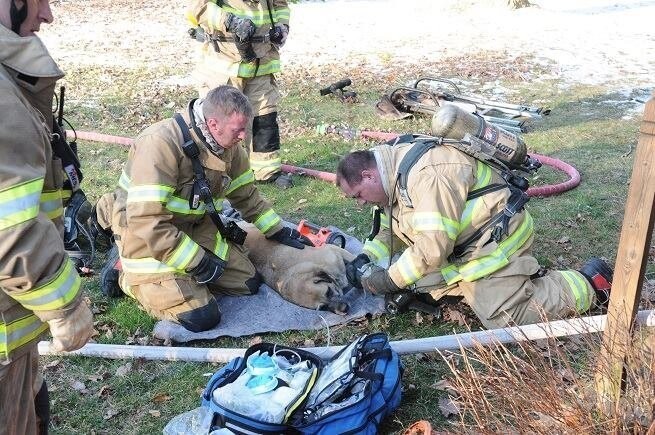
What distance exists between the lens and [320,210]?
666 centimetres

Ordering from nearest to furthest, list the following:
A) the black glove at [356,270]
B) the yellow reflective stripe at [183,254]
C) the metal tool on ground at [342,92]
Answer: the yellow reflective stripe at [183,254], the black glove at [356,270], the metal tool on ground at [342,92]

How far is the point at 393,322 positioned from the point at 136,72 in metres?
9.10

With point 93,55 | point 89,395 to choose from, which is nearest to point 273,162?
point 89,395

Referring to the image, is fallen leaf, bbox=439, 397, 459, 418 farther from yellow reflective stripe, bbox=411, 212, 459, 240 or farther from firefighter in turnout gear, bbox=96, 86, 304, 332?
firefighter in turnout gear, bbox=96, 86, 304, 332

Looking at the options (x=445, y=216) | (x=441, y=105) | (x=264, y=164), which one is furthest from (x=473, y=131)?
(x=441, y=105)

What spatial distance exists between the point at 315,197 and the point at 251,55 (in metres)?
1.72

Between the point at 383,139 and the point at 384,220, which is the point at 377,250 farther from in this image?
the point at 383,139

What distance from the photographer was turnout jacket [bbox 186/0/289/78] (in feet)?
22.7

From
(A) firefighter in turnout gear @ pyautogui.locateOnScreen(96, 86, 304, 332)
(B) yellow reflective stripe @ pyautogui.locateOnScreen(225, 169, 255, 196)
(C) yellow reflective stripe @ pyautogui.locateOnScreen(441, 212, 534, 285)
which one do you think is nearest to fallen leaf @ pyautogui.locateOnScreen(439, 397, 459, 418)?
(C) yellow reflective stripe @ pyautogui.locateOnScreen(441, 212, 534, 285)

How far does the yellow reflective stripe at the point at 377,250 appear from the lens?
5102 mm

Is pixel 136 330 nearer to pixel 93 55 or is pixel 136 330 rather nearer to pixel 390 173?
pixel 390 173

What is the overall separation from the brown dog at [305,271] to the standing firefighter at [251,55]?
1916mm

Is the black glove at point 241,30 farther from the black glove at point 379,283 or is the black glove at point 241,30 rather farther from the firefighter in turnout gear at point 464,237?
the black glove at point 379,283

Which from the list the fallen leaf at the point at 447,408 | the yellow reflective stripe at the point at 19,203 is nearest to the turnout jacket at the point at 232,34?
the fallen leaf at the point at 447,408
